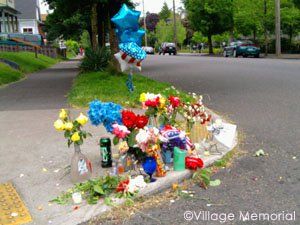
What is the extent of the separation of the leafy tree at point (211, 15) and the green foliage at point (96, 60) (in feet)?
91.2

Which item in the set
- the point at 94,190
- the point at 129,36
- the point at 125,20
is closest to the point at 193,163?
the point at 94,190

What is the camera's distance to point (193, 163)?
207 inches

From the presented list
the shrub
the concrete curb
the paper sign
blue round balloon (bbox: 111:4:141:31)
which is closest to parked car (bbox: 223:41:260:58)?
blue round balloon (bbox: 111:4:141:31)

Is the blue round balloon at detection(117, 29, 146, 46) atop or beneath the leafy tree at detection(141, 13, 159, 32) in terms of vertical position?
beneath

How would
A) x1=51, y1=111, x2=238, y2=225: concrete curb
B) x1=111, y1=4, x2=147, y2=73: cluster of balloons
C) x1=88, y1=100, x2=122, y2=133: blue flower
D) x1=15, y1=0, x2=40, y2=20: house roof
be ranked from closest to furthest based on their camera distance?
x1=51, y1=111, x2=238, y2=225: concrete curb → x1=88, y1=100, x2=122, y2=133: blue flower → x1=111, y1=4, x2=147, y2=73: cluster of balloons → x1=15, y1=0, x2=40, y2=20: house roof

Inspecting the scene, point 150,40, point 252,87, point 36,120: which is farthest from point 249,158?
point 150,40

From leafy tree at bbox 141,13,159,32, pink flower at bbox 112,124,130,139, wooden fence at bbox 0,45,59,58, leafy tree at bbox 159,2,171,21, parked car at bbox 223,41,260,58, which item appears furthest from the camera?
leafy tree at bbox 159,2,171,21

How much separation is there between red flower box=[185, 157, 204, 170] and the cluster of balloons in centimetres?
546

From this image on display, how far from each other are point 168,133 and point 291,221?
6.12 feet

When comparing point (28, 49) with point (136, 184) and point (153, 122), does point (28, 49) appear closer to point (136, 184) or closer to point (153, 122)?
point (153, 122)

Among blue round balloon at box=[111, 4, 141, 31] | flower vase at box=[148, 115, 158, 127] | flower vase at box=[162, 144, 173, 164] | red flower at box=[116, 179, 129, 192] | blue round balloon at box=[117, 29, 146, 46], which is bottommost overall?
red flower at box=[116, 179, 129, 192]

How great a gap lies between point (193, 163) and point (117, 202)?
3.96 feet

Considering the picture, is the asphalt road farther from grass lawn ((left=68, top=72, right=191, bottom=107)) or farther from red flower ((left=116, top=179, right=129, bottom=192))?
grass lawn ((left=68, top=72, right=191, bottom=107))

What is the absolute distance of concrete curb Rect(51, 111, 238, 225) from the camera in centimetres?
415
